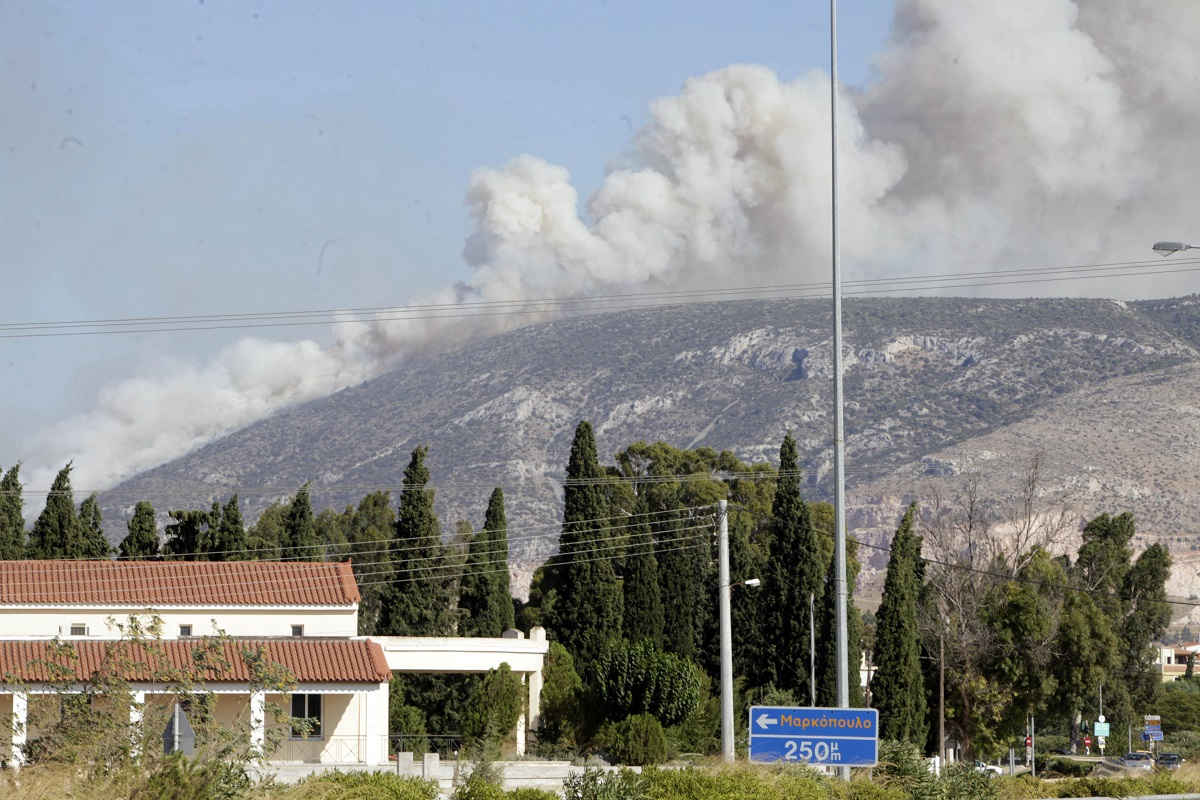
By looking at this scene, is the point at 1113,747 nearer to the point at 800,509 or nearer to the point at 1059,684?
the point at 1059,684

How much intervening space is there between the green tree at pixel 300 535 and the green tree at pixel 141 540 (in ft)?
18.7

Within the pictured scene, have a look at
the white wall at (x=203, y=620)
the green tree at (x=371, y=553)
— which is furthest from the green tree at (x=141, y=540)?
the white wall at (x=203, y=620)

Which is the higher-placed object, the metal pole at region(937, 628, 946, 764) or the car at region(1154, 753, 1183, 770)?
the metal pole at region(937, 628, 946, 764)

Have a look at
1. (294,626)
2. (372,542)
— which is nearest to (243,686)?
(294,626)

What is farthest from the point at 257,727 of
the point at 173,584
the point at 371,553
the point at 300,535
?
the point at 371,553

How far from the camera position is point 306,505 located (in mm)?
71062

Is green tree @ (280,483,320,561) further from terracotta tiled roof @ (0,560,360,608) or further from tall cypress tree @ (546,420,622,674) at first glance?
terracotta tiled roof @ (0,560,360,608)

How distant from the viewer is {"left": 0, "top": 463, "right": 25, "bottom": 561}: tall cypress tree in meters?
61.8

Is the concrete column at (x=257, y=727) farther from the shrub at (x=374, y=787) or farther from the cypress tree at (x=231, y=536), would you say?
the cypress tree at (x=231, y=536)

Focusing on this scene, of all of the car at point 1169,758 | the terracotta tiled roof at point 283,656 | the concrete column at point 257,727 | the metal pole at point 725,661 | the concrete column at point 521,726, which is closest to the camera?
the concrete column at point 257,727

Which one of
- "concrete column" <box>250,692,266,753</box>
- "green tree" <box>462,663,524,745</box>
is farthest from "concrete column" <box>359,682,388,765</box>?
"green tree" <box>462,663,524,745</box>

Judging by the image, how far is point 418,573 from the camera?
65875mm

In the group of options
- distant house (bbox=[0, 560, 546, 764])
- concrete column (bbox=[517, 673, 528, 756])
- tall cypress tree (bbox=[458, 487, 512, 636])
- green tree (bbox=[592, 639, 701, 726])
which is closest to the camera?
distant house (bbox=[0, 560, 546, 764])

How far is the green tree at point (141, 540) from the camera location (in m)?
65.9
